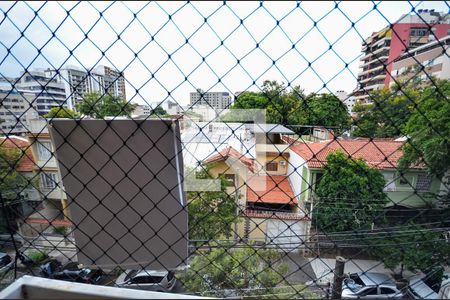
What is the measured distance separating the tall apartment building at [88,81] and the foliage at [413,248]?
105 cm

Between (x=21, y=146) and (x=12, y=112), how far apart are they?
17 cm

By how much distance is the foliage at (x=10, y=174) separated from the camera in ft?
3.26

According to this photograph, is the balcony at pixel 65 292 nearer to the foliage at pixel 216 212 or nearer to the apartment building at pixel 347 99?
the apartment building at pixel 347 99

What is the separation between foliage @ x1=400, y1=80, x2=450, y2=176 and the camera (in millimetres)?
671

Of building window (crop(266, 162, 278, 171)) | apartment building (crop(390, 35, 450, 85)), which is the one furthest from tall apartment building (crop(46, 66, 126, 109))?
building window (crop(266, 162, 278, 171))

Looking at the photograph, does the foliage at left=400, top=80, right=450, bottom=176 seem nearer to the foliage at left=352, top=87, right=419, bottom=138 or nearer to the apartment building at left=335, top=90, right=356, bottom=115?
the foliage at left=352, top=87, right=419, bottom=138

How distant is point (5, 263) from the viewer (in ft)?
3.10

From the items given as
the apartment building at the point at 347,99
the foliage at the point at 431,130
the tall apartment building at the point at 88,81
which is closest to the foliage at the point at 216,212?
the tall apartment building at the point at 88,81

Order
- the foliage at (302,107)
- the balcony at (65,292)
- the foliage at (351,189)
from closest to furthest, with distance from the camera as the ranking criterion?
the balcony at (65,292), the foliage at (302,107), the foliage at (351,189)

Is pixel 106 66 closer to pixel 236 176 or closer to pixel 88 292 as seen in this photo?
pixel 88 292

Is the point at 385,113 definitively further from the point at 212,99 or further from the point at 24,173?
the point at 24,173

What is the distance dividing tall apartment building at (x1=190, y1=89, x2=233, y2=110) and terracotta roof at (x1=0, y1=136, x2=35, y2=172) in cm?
73

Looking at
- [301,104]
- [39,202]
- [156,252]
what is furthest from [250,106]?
[39,202]

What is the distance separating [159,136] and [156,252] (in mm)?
433
